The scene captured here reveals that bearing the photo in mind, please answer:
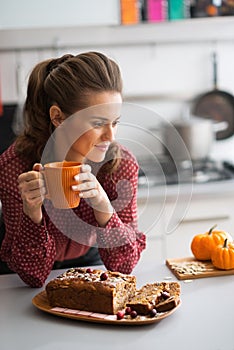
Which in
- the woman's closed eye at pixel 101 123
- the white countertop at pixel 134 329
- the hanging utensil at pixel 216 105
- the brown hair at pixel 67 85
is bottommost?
the white countertop at pixel 134 329

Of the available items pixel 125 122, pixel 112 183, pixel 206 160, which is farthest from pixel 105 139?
pixel 206 160

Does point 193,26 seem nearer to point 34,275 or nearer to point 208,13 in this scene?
point 208,13

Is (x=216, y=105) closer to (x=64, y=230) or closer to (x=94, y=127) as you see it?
(x=64, y=230)

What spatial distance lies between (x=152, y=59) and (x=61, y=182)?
1.96 meters

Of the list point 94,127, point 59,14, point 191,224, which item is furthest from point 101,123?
point 59,14

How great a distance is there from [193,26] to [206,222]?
965 mm

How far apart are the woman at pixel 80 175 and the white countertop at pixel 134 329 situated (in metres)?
0.19

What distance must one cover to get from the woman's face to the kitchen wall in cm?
141

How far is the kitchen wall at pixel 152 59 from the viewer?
10.3 ft

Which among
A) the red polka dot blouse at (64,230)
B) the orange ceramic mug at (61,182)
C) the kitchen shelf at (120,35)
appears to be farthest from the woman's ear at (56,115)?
the kitchen shelf at (120,35)

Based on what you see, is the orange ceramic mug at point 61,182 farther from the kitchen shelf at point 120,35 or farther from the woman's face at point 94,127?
the kitchen shelf at point 120,35

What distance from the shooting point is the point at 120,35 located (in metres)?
3.18

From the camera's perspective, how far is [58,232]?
6.44 feet

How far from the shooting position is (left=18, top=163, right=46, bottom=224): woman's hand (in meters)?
1.60
